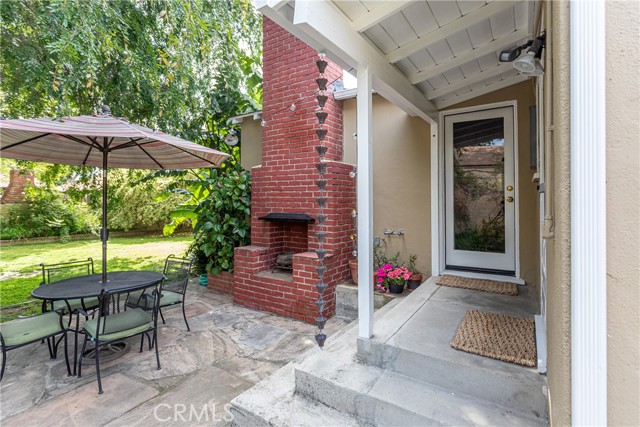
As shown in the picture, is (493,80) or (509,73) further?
(493,80)

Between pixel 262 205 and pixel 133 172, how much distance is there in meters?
5.14

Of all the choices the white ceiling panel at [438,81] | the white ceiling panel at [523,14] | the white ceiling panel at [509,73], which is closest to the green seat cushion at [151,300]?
the white ceiling panel at [438,81]

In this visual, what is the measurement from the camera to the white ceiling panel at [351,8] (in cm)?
222

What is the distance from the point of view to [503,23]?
8.87 ft

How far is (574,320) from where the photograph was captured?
1.14 m

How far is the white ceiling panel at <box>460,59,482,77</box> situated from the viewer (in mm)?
3356

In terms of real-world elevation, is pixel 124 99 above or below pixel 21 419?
above

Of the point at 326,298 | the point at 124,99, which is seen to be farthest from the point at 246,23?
the point at 326,298

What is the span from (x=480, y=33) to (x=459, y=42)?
0.18 meters

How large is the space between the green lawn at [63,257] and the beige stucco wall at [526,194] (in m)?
7.16

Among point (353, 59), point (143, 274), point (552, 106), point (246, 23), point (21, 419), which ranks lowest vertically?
point (21, 419)

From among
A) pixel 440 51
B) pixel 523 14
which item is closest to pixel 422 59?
pixel 440 51

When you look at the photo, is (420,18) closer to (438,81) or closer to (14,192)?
(438,81)

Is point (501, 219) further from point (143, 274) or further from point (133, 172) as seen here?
point (133, 172)
